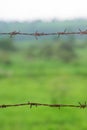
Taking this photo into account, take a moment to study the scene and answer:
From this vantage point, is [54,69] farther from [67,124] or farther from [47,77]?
[67,124]

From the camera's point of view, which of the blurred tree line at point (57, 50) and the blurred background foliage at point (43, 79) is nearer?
the blurred background foliage at point (43, 79)

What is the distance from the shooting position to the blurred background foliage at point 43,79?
14.9m

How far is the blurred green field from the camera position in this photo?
14.9m

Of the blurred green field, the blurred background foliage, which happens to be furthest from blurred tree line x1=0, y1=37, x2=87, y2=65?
the blurred green field

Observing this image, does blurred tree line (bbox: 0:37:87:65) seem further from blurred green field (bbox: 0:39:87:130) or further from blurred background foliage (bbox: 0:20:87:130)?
blurred green field (bbox: 0:39:87:130)

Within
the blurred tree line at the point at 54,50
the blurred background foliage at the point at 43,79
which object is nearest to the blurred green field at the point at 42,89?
the blurred background foliage at the point at 43,79

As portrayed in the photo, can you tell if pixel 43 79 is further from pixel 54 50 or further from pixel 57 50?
pixel 54 50

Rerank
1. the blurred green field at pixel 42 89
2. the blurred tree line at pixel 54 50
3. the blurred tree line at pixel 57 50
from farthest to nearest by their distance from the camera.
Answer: the blurred tree line at pixel 57 50
the blurred tree line at pixel 54 50
the blurred green field at pixel 42 89

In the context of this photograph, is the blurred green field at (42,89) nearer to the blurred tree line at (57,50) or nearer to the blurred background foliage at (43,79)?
the blurred background foliage at (43,79)

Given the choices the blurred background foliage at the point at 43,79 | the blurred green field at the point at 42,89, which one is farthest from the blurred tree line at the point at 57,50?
the blurred green field at the point at 42,89

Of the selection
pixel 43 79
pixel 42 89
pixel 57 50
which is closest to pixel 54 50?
pixel 57 50

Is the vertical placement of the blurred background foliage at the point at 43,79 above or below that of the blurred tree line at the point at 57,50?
below

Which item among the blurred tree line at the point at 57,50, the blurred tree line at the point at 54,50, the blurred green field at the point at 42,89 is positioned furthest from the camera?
the blurred tree line at the point at 57,50

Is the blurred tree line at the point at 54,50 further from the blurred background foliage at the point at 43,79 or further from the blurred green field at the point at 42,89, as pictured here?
the blurred green field at the point at 42,89
